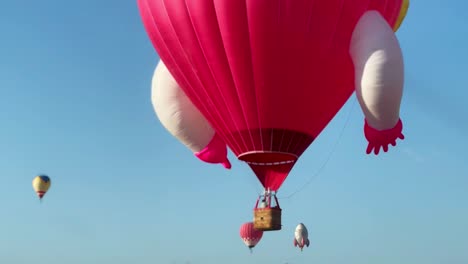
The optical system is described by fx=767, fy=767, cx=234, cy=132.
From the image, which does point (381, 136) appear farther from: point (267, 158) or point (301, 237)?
point (301, 237)

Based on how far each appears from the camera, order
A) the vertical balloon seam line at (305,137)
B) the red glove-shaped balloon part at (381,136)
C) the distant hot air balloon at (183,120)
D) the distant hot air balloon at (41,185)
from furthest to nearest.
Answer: the distant hot air balloon at (41,185) < the distant hot air balloon at (183,120) < the red glove-shaped balloon part at (381,136) < the vertical balloon seam line at (305,137)

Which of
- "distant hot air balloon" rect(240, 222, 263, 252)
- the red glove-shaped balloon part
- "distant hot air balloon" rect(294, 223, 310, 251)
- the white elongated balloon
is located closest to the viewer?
the white elongated balloon

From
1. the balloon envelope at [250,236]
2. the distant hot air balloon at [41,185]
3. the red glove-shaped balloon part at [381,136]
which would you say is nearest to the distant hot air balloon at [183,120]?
the red glove-shaped balloon part at [381,136]

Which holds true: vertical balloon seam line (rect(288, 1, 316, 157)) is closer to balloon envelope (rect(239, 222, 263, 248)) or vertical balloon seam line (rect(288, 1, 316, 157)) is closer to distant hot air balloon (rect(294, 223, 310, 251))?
balloon envelope (rect(239, 222, 263, 248))

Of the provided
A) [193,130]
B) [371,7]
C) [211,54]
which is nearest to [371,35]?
[371,7]

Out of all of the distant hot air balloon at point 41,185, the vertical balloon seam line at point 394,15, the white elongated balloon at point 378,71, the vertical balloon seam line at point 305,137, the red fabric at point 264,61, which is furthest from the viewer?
the distant hot air balloon at point 41,185

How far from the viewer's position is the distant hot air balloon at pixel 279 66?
16.7 m

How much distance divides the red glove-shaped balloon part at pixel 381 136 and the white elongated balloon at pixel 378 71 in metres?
0.03

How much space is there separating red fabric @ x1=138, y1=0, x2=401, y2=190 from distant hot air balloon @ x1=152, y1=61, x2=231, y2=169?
29.2 inches

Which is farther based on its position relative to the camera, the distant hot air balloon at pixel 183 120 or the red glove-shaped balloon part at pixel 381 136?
the distant hot air balloon at pixel 183 120

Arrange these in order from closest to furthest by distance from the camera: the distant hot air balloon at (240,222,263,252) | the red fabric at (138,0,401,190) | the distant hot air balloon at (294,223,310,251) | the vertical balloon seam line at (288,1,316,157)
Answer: the vertical balloon seam line at (288,1,316,157) < the red fabric at (138,0,401,190) < the distant hot air balloon at (240,222,263,252) < the distant hot air balloon at (294,223,310,251)

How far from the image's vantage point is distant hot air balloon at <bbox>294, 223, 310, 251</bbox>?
52.9 meters

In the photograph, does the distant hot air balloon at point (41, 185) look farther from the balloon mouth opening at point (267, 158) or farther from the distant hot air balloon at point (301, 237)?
the balloon mouth opening at point (267, 158)

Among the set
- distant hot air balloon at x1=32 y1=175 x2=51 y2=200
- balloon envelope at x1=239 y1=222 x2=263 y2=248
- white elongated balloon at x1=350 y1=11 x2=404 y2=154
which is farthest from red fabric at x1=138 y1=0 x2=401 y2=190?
distant hot air balloon at x1=32 y1=175 x2=51 y2=200
